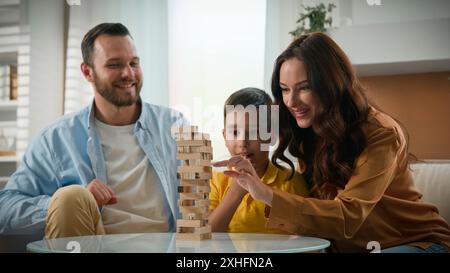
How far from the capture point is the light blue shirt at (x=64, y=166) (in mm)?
1772

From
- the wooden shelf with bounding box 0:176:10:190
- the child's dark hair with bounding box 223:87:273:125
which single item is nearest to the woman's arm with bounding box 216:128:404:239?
the child's dark hair with bounding box 223:87:273:125

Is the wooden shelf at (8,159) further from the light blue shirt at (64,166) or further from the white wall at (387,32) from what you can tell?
the white wall at (387,32)

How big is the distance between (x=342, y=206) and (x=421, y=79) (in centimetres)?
84

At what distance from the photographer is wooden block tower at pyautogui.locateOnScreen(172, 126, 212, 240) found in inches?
51.4

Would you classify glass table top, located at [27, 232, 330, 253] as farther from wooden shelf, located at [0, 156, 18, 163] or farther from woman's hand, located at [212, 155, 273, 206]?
wooden shelf, located at [0, 156, 18, 163]

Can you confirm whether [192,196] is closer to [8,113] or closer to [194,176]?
[194,176]

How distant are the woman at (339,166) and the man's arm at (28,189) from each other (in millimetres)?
611

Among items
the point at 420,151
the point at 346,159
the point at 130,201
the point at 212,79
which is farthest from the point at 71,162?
the point at 420,151

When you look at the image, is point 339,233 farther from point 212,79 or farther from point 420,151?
point 212,79

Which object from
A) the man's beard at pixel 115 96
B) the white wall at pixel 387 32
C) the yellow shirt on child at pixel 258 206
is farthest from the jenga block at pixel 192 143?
the white wall at pixel 387 32
